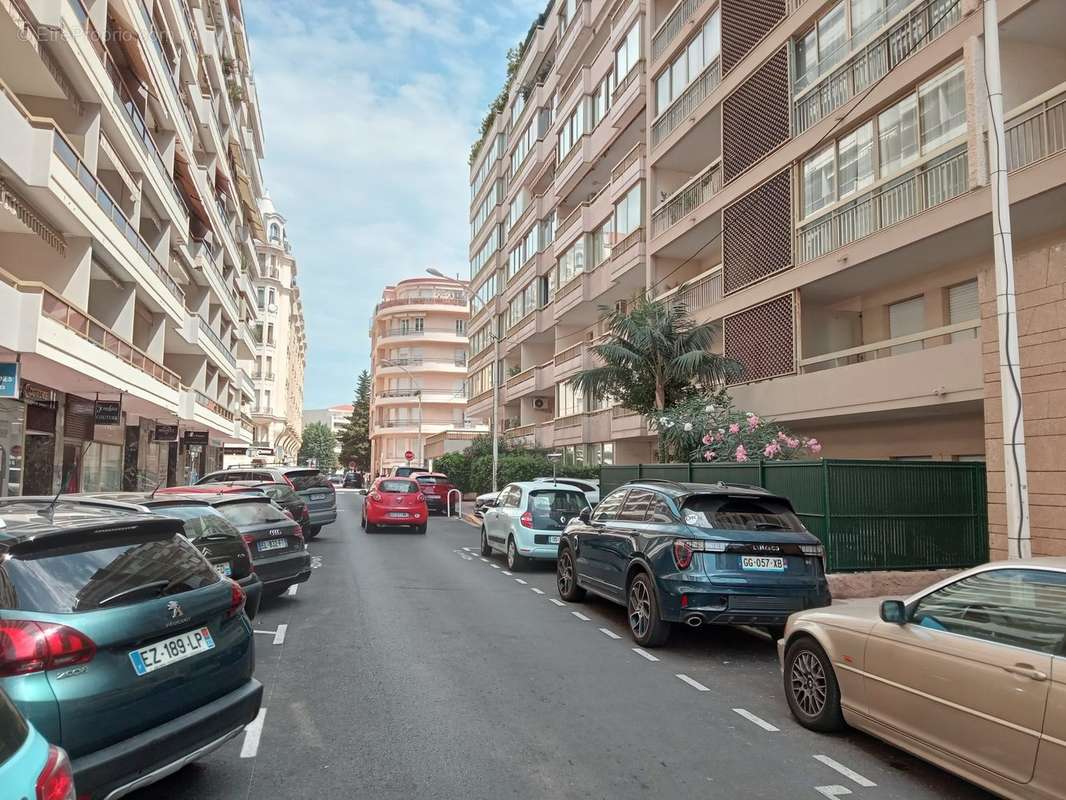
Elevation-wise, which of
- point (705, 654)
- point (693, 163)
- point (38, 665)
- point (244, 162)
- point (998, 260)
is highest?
point (244, 162)

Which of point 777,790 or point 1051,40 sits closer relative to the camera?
point 777,790

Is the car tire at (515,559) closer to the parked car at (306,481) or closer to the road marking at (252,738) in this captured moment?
the parked car at (306,481)

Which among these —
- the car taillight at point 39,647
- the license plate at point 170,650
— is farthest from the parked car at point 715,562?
the car taillight at point 39,647

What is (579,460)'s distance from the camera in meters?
30.6

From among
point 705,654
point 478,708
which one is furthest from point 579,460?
point 478,708

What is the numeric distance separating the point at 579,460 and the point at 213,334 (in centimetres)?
1860

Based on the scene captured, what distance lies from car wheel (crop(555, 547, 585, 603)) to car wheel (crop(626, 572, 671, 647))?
2.17 meters

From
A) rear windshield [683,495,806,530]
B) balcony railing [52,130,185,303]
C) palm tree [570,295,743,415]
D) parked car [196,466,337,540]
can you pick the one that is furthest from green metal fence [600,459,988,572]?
balcony railing [52,130,185,303]

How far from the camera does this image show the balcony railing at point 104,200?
14906 millimetres

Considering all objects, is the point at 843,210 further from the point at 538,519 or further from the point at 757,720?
the point at 757,720

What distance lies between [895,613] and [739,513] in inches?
119

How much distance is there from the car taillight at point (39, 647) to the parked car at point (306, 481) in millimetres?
14798

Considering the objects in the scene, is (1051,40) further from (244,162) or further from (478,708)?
(244,162)

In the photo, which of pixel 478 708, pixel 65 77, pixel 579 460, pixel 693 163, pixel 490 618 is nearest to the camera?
pixel 478 708
